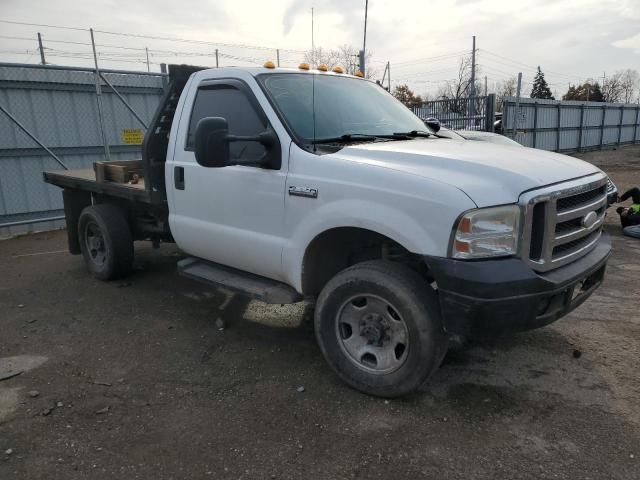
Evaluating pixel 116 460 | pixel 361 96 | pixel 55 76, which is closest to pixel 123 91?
pixel 55 76

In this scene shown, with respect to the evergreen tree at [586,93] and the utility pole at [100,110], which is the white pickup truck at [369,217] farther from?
the evergreen tree at [586,93]

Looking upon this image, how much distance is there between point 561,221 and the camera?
2949 mm

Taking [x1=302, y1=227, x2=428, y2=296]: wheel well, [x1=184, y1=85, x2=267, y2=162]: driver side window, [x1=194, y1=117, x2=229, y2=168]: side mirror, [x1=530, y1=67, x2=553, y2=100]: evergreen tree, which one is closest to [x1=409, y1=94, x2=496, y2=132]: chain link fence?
[x1=184, y1=85, x2=267, y2=162]: driver side window

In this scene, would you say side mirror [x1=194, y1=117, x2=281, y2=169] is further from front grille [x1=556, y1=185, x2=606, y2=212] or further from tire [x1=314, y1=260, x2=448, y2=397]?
→ front grille [x1=556, y1=185, x2=606, y2=212]

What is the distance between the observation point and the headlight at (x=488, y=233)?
8.86ft

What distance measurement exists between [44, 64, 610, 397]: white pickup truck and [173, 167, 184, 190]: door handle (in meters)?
0.01

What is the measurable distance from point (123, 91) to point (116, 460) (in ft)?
28.4

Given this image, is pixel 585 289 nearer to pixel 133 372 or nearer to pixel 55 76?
pixel 133 372

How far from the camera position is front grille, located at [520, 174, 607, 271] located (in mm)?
2791

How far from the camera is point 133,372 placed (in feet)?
12.2

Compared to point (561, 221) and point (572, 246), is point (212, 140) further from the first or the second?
point (572, 246)

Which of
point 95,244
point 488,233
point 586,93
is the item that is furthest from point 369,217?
point 586,93

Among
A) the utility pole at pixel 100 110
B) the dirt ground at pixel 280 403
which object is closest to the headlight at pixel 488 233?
the dirt ground at pixel 280 403

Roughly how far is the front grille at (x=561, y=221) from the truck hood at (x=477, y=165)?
0.26 ft
